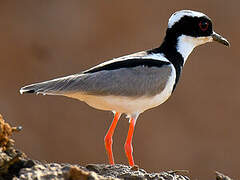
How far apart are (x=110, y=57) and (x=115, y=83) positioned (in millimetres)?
8354

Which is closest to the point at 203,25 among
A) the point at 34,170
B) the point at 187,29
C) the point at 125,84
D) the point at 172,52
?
the point at 187,29

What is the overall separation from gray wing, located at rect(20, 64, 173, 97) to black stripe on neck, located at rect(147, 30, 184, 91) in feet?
0.65

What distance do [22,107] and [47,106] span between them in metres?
0.52

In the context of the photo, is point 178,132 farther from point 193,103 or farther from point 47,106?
point 47,106

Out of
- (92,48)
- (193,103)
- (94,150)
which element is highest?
(92,48)

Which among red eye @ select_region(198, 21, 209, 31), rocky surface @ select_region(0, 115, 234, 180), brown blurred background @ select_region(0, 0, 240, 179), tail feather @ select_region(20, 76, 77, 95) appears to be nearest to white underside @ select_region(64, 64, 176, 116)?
tail feather @ select_region(20, 76, 77, 95)

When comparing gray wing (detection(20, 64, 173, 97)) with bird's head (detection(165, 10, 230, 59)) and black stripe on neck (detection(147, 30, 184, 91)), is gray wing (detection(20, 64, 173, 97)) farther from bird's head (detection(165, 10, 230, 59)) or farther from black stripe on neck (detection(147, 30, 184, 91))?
bird's head (detection(165, 10, 230, 59))

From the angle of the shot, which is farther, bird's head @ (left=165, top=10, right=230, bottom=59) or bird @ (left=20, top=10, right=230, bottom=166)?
bird's head @ (left=165, top=10, right=230, bottom=59)

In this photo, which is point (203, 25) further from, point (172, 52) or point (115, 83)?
point (115, 83)

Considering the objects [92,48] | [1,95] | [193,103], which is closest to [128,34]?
[92,48]

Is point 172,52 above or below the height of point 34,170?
above

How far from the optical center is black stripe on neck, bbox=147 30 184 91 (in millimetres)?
8109

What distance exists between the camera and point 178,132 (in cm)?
1602

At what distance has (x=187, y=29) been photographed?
27.2 ft
